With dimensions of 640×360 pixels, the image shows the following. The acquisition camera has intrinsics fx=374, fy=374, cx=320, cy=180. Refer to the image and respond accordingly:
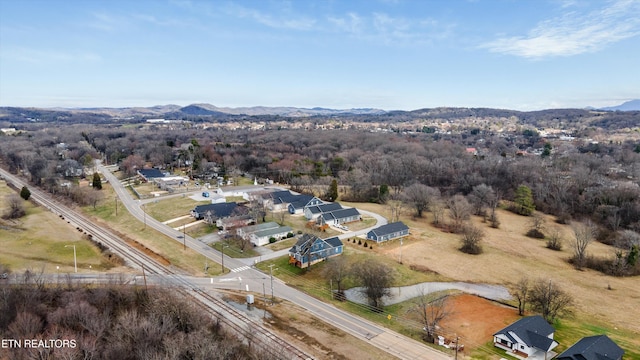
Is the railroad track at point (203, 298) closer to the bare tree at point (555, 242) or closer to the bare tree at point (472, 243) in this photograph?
the bare tree at point (472, 243)

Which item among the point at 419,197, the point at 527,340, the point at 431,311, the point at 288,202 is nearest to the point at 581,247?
the point at 419,197

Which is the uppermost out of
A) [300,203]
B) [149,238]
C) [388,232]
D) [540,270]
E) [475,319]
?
[300,203]

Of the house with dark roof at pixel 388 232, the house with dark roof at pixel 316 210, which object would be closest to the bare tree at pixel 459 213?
the house with dark roof at pixel 388 232

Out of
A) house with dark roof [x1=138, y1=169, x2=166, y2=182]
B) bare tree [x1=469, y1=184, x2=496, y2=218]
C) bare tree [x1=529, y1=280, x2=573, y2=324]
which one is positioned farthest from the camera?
house with dark roof [x1=138, y1=169, x2=166, y2=182]

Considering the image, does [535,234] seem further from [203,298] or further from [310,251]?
[203,298]

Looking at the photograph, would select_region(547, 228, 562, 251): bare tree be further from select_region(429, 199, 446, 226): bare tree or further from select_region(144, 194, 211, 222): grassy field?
select_region(144, 194, 211, 222): grassy field
